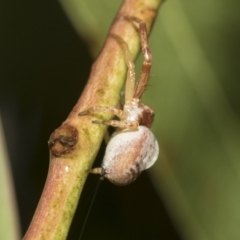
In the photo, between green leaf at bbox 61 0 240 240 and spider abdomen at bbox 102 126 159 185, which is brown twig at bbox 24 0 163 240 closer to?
spider abdomen at bbox 102 126 159 185

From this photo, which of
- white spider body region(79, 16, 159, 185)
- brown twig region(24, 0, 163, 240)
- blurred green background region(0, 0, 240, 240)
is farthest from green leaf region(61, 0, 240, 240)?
brown twig region(24, 0, 163, 240)

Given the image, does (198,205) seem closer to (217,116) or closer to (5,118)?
(217,116)

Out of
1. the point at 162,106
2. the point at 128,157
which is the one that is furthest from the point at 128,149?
the point at 162,106

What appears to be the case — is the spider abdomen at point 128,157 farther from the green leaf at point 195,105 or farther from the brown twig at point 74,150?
the green leaf at point 195,105

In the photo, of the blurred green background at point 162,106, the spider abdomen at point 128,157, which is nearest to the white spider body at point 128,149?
the spider abdomen at point 128,157

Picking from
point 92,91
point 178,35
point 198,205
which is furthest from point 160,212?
point 92,91

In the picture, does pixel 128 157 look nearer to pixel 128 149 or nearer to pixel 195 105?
pixel 128 149
